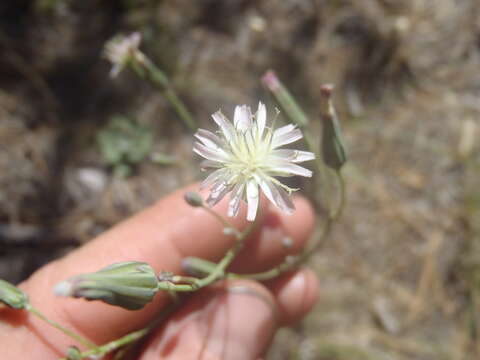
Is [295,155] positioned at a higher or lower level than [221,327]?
higher

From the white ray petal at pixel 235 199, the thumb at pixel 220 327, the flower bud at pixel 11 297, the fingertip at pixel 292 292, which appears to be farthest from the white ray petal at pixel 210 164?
the fingertip at pixel 292 292

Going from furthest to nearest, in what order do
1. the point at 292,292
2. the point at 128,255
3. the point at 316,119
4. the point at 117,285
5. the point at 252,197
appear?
the point at 316,119, the point at 292,292, the point at 128,255, the point at 252,197, the point at 117,285

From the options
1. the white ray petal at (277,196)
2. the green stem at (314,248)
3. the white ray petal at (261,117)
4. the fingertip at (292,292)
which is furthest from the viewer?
the fingertip at (292,292)

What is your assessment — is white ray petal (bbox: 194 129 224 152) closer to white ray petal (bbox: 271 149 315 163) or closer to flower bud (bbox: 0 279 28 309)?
white ray petal (bbox: 271 149 315 163)

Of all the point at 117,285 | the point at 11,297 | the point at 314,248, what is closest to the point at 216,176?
the point at 117,285

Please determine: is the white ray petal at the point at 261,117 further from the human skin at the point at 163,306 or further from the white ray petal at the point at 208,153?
the human skin at the point at 163,306

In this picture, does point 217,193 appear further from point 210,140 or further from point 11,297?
point 11,297
